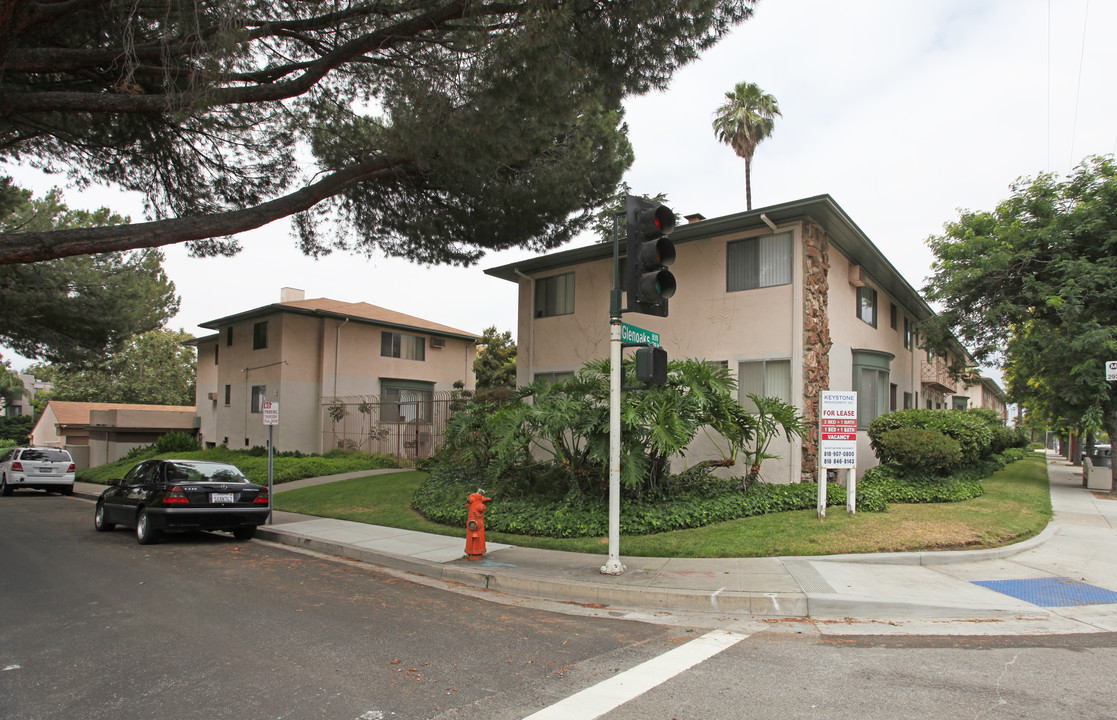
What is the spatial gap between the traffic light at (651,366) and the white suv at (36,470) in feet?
76.1

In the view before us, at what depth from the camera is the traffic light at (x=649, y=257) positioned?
738cm

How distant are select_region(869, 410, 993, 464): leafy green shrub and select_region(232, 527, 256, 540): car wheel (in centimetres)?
1249

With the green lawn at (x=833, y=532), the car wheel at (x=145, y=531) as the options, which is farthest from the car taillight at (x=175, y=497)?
the green lawn at (x=833, y=532)

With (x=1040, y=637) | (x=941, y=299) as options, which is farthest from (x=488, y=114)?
(x=941, y=299)

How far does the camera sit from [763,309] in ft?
44.7

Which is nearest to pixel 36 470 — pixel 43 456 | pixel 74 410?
pixel 43 456

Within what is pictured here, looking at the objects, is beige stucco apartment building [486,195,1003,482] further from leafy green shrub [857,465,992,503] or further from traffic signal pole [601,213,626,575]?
traffic signal pole [601,213,626,575]

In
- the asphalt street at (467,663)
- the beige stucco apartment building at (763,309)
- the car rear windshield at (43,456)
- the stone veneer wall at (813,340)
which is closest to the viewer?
the asphalt street at (467,663)

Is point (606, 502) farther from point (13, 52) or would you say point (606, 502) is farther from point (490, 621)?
point (13, 52)

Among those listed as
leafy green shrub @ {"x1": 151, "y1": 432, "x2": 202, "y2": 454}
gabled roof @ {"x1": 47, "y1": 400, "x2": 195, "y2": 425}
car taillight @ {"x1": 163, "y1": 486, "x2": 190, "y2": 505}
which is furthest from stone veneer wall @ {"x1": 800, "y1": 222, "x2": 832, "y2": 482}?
gabled roof @ {"x1": 47, "y1": 400, "x2": 195, "y2": 425}

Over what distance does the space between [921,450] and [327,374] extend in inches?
861

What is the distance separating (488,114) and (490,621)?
710 cm

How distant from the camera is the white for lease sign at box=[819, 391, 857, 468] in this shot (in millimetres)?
10477

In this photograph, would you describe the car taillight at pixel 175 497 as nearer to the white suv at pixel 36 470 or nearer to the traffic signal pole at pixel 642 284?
the traffic signal pole at pixel 642 284
